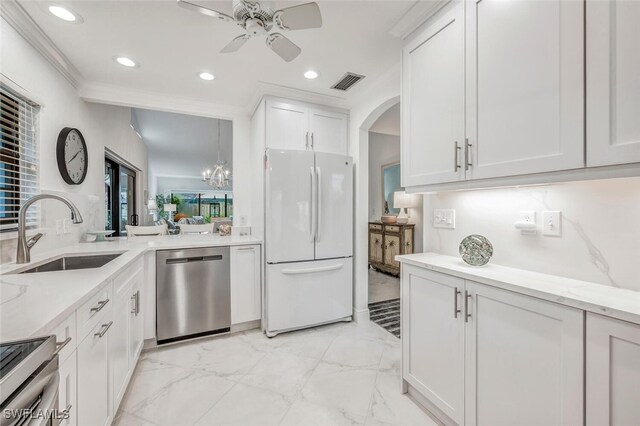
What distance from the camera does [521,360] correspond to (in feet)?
3.71

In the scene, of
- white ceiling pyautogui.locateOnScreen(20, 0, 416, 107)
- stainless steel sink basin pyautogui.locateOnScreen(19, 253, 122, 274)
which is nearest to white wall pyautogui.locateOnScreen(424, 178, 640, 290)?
white ceiling pyautogui.locateOnScreen(20, 0, 416, 107)

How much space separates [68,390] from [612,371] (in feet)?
→ 6.20

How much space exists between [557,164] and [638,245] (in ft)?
1.43

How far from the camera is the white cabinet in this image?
4.89 ft

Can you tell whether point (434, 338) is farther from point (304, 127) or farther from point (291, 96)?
point (291, 96)

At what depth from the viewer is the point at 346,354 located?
231 cm

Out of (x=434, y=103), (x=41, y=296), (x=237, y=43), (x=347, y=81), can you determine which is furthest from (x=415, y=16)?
(x=41, y=296)

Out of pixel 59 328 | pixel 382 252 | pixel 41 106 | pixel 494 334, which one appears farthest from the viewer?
pixel 382 252

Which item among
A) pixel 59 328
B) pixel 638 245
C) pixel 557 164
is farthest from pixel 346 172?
pixel 59 328

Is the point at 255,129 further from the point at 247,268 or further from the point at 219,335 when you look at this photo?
the point at 219,335

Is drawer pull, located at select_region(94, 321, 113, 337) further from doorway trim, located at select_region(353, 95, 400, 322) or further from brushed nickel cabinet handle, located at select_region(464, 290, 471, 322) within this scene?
doorway trim, located at select_region(353, 95, 400, 322)

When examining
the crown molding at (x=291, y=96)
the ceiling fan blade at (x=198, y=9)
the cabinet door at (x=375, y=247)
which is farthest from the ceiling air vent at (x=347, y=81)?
the cabinet door at (x=375, y=247)

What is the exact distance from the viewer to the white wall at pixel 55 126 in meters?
1.72

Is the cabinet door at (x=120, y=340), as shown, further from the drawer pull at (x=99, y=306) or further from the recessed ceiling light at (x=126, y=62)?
the recessed ceiling light at (x=126, y=62)
